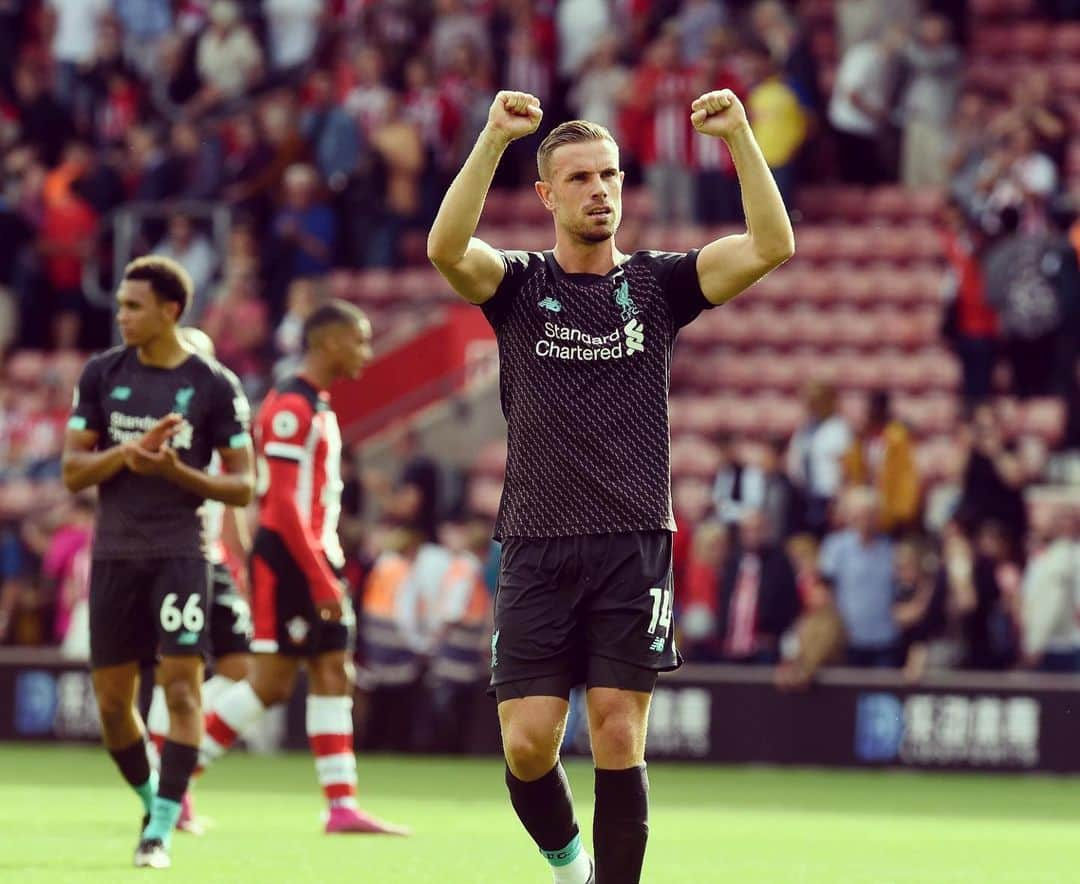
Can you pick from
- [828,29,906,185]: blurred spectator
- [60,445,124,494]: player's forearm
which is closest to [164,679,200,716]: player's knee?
[60,445,124,494]: player's forearm

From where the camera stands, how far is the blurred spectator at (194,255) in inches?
933

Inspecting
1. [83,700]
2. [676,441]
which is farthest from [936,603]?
[83,700]

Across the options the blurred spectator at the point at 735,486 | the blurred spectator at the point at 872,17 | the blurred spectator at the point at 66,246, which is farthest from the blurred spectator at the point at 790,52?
the blurred spectator at the point at 66,246

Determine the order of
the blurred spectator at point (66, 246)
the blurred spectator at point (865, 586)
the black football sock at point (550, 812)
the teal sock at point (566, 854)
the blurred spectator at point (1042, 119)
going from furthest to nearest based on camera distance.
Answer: the blurred spectator at point (66, 246)
the blurred spectator at point (1042, 119)
the blurred spectator at point (865, 586)
the teal sock at point (566, 854)
the black football sock at point (550, 812)

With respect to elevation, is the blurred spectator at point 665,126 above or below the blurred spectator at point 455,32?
below

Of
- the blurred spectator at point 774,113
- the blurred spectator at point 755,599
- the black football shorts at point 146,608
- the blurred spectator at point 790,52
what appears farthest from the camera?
the blurred spectator at point 790,52

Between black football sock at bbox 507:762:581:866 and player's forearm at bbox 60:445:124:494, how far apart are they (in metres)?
2.81

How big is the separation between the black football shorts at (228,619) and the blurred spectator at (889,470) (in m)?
7.89

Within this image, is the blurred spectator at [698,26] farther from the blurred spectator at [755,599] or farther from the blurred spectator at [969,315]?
the blurred spectator at [755,599]

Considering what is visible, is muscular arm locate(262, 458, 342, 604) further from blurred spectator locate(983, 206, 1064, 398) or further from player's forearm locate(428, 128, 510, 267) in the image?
blurred spectator locate(983, 206, 1064, 398)

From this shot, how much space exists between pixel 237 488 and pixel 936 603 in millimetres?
8536

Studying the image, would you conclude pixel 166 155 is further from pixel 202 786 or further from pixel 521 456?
pixel 521 456

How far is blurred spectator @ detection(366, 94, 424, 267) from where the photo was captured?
23.8m

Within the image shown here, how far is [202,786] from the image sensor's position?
611 inches
